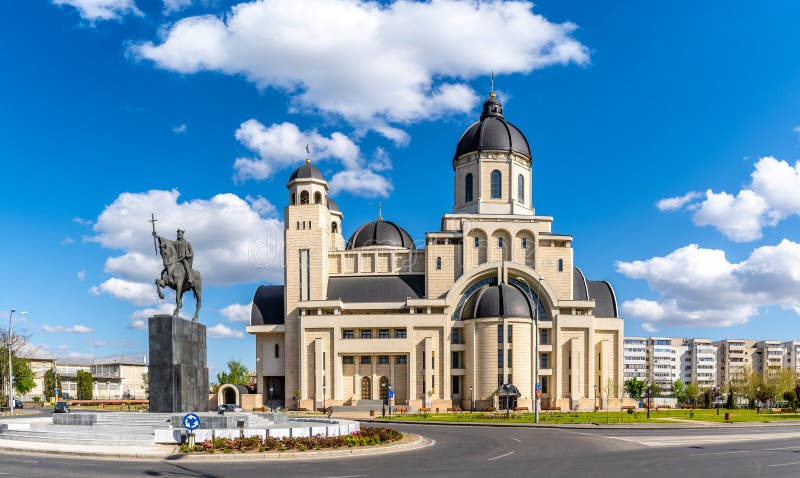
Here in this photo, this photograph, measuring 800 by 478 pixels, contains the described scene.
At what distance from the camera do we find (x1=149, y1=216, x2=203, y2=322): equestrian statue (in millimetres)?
36500

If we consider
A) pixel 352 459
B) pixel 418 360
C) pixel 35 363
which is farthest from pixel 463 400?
pixel 35 363

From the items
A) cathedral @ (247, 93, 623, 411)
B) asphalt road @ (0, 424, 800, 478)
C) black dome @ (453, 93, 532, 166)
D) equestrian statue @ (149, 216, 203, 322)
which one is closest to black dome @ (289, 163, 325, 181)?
cathedral @ (247, 93, 623, 411)

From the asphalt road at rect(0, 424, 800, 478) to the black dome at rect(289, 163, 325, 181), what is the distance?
2147 inches

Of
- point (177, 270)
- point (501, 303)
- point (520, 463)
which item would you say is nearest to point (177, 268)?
point (177, 270)

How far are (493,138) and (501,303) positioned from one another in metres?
22.3

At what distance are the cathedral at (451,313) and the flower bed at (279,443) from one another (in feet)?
152

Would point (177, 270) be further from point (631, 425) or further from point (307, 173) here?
point (307, 173)

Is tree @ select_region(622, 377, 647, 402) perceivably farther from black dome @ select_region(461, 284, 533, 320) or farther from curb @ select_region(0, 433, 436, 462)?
curb @ select_region(0, 433, 436, 462)

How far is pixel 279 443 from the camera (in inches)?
1109

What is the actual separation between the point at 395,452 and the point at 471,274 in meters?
52.2

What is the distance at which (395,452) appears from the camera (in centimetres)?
2920

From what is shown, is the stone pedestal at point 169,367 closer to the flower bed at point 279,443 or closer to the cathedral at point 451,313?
the flower bed at point 279,443

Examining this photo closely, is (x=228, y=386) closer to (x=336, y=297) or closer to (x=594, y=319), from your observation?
(x=336, y=297)

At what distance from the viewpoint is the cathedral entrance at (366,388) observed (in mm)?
80375
